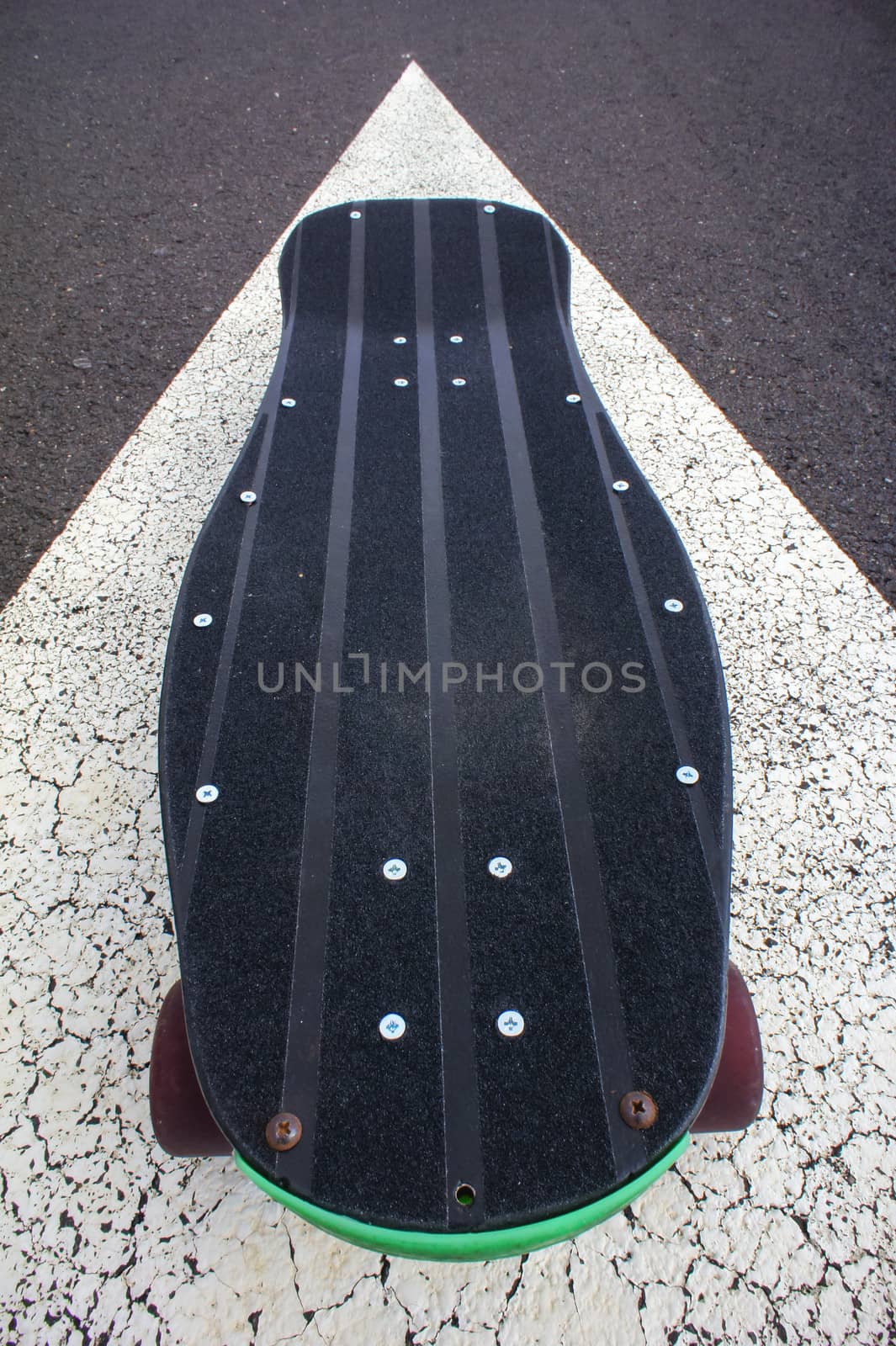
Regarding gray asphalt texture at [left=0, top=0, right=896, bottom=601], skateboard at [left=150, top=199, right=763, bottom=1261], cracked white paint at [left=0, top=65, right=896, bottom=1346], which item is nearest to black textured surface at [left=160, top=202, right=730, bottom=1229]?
skateboard at [left=150, top=199, right=763, bottom=1261]

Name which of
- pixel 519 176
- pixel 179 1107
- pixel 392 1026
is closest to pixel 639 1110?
pixel 392 1026

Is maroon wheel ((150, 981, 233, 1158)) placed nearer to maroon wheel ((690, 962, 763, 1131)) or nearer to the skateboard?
the skateboard

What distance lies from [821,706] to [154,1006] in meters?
1.20

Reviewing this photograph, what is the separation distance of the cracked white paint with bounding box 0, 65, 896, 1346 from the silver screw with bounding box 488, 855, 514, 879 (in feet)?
1.43

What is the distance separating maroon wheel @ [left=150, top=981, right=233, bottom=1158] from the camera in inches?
38.4

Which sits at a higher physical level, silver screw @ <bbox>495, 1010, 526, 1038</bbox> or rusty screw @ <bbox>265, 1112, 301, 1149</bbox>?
silver screw @ <bbox>495, 1010, 526, 1038</bbox>

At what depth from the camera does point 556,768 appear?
113 cm

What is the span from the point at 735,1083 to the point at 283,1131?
1.73ft

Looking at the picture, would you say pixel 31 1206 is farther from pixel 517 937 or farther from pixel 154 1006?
pixel 517 937

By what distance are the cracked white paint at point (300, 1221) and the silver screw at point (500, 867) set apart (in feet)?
1.43

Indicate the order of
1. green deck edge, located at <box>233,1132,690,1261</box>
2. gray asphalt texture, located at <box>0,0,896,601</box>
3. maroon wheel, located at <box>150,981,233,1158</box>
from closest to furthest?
green deck edge, located at <box>233,1132,690,1261</box> → maroon wheel, located at <box>150,981,233,1158</box> → gray asphalt texture, located at <box>0,0,896,601</box>

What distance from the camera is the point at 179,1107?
3.20 feet

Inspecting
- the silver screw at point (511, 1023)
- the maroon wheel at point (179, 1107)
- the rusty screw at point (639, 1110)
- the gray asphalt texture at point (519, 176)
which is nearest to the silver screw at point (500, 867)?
the silver screw at point (511, 1023)

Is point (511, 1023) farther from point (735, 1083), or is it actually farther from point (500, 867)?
point (735, 1083)
